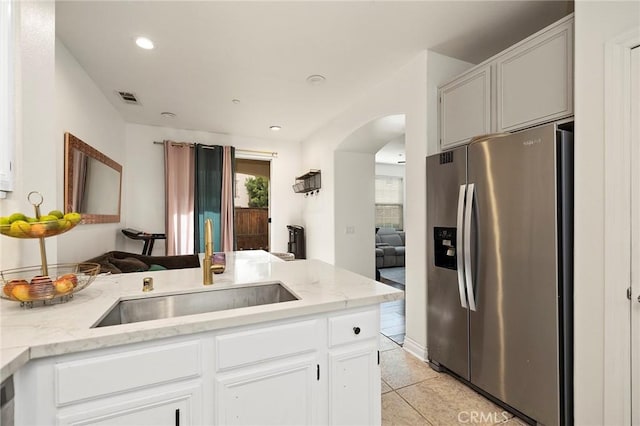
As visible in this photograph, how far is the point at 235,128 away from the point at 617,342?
4.83 meters

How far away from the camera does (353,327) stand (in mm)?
1212

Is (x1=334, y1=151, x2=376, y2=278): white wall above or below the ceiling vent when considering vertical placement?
below

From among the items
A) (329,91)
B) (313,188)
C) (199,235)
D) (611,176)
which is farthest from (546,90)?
(199,235)

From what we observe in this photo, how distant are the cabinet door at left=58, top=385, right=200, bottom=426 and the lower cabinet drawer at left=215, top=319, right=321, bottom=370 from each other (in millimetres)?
139

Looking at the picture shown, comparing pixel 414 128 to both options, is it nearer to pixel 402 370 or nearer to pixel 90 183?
pixel 402 370

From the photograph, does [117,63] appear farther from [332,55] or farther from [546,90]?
[546,90]

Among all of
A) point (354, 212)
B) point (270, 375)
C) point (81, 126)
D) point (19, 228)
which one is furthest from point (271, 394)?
point (354, 212)

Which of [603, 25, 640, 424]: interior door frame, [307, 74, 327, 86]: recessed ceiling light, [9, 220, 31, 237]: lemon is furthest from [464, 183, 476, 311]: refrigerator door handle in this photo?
[9, 220, 31, 237]: lemon

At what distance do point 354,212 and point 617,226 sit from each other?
315 cm

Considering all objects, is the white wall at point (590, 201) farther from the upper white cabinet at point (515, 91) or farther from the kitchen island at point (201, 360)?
the kitchen island at point (201, 360)

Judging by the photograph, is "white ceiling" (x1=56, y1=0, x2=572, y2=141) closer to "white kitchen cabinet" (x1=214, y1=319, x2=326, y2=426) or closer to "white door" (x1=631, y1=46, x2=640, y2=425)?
"white door" (x1=631, y1=46, x2=640, y2=425)

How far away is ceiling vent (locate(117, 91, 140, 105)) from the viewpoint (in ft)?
11.0

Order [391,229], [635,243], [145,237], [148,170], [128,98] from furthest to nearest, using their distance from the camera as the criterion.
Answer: [391,229]
[148,170]
[145,237]
[128,98]
[635,243]

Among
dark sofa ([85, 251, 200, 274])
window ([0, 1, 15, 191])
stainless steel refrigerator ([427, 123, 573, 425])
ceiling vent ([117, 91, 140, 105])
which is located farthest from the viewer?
ceiling vent ([117, 91, 140, 105])
